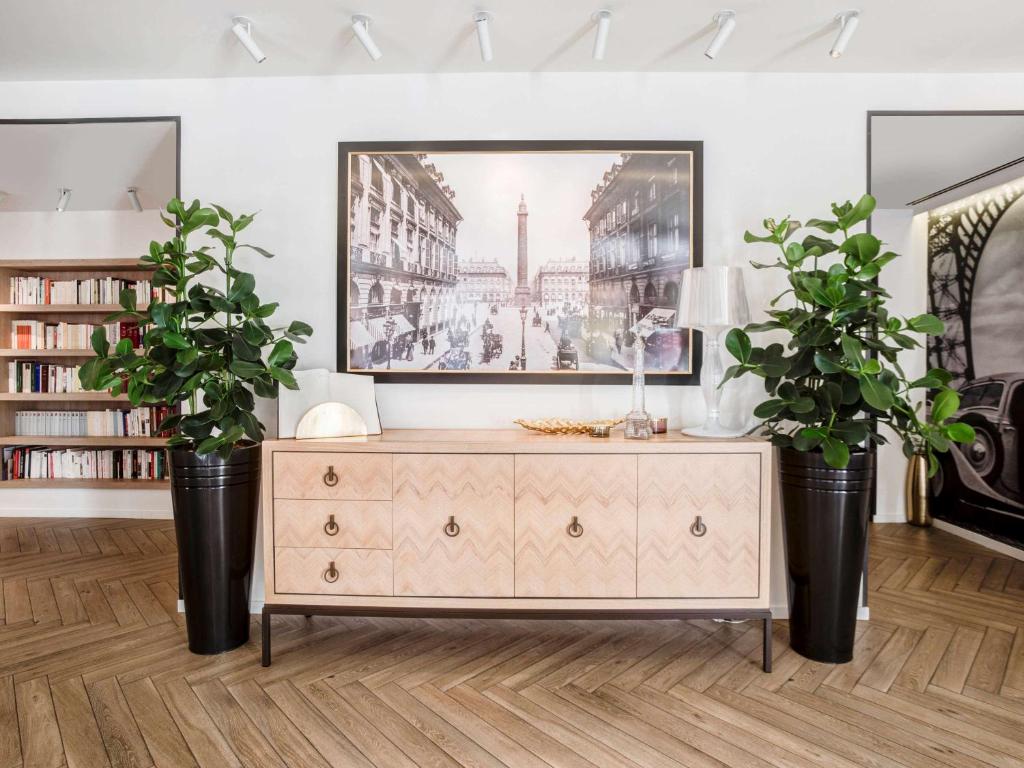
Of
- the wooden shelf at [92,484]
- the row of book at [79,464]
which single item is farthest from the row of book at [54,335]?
the wooden shelf at [92,484]

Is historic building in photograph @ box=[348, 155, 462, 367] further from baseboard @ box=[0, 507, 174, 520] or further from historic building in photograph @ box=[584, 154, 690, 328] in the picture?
baseboard @ box=[0, 507, 174, 520]

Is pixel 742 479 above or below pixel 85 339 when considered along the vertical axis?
below

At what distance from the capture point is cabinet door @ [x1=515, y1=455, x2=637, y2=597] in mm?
2262

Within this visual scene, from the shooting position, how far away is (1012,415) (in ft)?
12.2

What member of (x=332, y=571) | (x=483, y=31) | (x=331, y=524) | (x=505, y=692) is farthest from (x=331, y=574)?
(x=483, y=31)

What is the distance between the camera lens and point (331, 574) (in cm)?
230

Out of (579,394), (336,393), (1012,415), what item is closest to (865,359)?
(579,394)

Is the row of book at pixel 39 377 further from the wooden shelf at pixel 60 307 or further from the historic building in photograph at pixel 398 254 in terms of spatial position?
the historic building in photograph at pixel 398 254

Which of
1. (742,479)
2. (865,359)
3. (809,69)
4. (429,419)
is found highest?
(809,69)

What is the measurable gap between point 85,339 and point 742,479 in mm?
5090

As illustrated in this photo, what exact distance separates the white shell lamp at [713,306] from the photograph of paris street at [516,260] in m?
0.26

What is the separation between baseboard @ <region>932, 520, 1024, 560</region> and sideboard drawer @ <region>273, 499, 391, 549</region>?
3859mm

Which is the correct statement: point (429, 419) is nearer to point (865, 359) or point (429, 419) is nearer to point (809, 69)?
point (865, 359)

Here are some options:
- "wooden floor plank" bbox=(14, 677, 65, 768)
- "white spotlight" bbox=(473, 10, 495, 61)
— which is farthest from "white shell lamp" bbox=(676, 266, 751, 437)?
"wooden floor plank" bbox=(14, 677, 65, 768)
